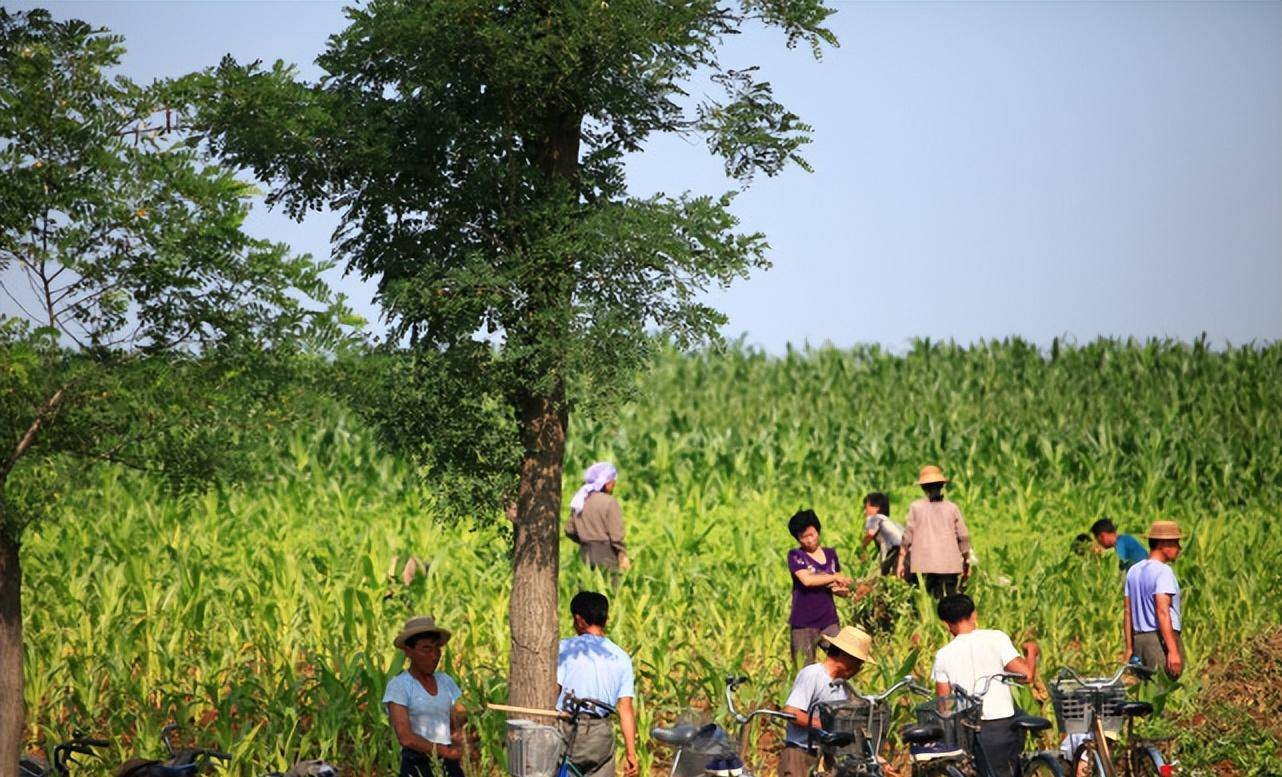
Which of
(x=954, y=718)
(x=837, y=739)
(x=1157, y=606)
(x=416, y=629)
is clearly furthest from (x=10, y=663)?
(x=1157, y=606)

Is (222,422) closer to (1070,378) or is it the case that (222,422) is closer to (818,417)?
(818,417)

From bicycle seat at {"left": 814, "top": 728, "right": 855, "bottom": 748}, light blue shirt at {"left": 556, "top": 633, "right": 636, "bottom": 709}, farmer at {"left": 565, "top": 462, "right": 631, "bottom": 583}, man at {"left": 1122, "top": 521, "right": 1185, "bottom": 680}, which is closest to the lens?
bicycle seat at {"left": 814, "top": 728, "right": 855, "bottom": 748}

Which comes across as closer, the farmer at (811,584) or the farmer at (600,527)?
the farmer at (811,584)

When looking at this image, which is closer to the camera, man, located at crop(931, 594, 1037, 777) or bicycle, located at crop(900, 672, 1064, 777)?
bicycle, located at crop(900, 672, 1064, 777)

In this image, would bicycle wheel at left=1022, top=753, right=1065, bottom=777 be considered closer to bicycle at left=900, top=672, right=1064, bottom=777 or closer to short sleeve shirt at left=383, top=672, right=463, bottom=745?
bicycle at left=900, top=672, right=1064, bottom=777

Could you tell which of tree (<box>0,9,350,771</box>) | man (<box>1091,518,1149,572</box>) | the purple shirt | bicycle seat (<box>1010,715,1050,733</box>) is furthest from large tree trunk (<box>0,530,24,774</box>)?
man (<box>1091,518,1149,572</box>)

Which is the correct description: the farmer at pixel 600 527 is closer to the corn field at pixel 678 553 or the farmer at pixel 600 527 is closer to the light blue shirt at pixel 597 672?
the corn field at pixel 678 553

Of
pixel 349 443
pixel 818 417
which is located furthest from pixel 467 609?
pixel 818 417

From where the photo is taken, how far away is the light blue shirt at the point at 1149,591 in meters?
11.4

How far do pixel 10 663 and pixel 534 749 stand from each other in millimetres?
2947

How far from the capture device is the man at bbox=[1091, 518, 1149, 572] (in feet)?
49.5

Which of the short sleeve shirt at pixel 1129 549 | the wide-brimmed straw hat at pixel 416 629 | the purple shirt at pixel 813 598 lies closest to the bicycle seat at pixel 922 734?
the wide-brimmed straw hat at pixel 416 629

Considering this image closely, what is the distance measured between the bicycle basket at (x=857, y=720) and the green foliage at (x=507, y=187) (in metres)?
2.00

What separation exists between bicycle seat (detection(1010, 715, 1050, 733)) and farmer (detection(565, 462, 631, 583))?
269 inches
